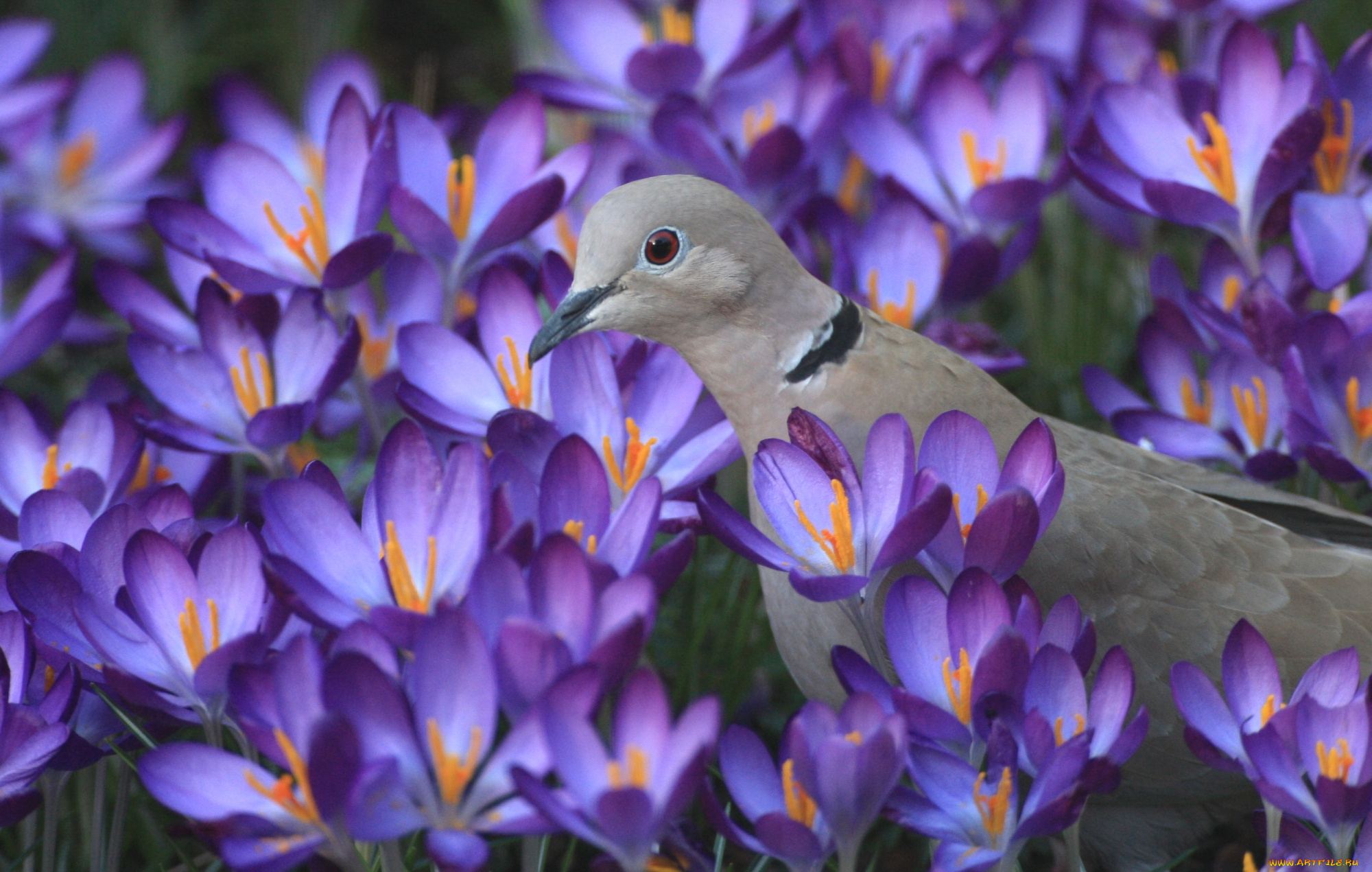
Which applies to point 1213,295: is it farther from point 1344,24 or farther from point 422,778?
point 1344,24

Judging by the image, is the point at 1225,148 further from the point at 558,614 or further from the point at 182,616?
the point at 182,616

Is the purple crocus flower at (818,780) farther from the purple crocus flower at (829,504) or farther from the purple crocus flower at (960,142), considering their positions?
the purple crocus flower at (960,142)

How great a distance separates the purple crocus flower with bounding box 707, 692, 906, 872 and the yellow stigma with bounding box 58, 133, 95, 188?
1.65 m

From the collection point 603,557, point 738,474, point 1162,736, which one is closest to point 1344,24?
point 738,474

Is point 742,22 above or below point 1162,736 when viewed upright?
above

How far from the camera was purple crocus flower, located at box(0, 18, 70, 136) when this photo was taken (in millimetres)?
1946

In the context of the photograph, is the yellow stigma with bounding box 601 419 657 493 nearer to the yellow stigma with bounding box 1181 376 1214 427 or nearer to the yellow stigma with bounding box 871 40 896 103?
the yellow stigma with bounding box 1181 376 1214 427

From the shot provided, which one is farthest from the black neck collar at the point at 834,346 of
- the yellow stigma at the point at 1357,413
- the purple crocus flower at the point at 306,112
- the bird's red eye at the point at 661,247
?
the purple crocus flower at the point at 306,112

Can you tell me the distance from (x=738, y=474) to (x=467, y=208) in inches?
19.5

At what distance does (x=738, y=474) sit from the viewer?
1694 mm

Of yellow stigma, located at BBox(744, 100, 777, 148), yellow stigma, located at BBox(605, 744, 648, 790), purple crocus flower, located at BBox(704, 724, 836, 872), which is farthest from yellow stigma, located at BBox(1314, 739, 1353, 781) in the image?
yellow stigma, located at BBox(744, 100, 777, 148)

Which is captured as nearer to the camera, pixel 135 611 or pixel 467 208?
pixel 135 611

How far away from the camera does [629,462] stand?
1.18m

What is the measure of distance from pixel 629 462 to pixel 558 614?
337mm
